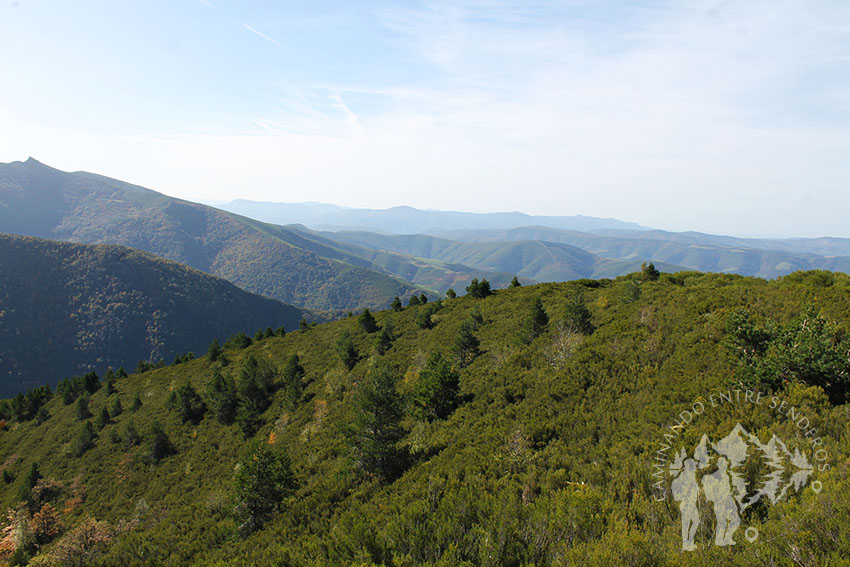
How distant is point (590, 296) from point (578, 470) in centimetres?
2125

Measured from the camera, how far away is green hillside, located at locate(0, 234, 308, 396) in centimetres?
15912

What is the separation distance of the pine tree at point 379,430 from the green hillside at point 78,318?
670 ft

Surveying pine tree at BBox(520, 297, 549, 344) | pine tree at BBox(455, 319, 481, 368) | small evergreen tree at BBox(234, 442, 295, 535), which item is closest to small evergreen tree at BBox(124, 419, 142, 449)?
small evergreen tree at BBox(234, 442, 295, 535)

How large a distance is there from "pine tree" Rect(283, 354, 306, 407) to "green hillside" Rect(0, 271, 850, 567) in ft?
0.84

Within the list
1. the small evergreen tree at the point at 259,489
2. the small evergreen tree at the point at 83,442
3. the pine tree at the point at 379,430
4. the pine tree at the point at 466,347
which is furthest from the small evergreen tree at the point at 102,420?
the pine tree at the point at 466,347

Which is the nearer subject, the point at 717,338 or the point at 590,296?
the point at 717,338

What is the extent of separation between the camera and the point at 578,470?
957cm

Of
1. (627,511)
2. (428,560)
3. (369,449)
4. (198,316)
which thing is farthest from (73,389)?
(198,316)

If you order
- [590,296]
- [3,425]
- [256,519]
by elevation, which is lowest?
[3,425]

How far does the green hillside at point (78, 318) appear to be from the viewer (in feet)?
522

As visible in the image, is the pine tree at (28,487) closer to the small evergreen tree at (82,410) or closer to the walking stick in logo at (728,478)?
the small evergreen tree at (82,410)

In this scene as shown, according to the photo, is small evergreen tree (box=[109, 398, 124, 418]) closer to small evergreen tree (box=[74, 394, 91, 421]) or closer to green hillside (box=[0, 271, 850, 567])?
small evergreen tree (box=[74, 394, 91, 421])

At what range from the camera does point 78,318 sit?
176375 mm

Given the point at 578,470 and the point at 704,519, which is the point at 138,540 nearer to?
the point at 578,470
